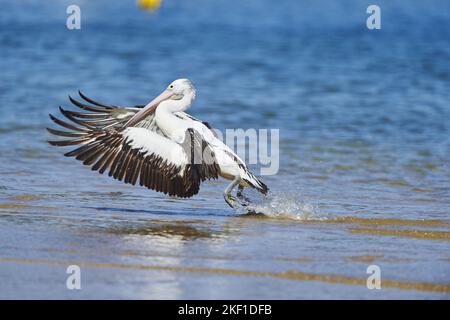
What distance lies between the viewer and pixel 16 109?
1360cm

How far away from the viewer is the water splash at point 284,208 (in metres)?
7.74

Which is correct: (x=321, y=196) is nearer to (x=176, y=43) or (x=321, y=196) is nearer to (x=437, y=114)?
(x=437, y=114)

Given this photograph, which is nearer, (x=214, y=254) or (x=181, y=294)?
(x=181, y=294)

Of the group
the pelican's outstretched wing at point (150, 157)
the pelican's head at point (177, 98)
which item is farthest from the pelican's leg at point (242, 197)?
the pelican's head at point (177, 98)

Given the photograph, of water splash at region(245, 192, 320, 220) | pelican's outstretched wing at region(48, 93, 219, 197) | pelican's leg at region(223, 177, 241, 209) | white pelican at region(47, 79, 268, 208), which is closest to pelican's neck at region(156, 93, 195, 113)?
white pelican at region(47, 79, 268, 208)

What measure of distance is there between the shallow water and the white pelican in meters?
0.29

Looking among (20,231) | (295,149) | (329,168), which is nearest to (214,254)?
(20,231)

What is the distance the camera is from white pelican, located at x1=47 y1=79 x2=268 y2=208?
25.0 feet

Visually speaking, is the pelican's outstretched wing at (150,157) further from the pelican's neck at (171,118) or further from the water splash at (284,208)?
the water splash at (284,208)

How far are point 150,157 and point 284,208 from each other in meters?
1.15

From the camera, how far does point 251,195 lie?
8.44 meters

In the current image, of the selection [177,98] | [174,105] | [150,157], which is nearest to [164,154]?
[150,157]

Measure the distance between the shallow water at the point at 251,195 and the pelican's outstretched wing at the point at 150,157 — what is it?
280mm

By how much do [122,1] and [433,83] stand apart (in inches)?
720
